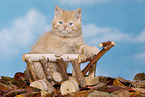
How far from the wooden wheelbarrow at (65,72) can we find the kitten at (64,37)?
0.27 meters

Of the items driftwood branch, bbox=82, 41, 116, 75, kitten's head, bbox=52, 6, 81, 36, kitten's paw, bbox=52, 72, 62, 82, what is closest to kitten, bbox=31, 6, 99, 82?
kitten's head, bbox=52, 6, 81, 36

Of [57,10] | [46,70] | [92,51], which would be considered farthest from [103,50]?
[57,10]

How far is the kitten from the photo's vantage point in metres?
3.87

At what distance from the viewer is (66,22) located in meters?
3.85

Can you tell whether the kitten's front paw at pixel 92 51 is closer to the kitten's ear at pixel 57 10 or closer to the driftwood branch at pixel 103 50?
the driftwood branch at pixel 103 50

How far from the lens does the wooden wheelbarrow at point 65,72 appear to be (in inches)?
121

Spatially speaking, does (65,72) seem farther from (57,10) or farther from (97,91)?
(57,10)

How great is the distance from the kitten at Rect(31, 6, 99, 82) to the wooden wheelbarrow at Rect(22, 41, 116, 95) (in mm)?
272

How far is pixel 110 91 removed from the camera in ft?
9.75

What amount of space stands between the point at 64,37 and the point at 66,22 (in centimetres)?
34

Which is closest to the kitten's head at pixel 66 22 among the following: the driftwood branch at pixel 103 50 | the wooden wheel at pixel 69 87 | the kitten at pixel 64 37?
the kitten at pixel 64 37

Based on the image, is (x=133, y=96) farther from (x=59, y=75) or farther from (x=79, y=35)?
(x=79, y=35)

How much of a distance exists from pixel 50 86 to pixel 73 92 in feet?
1.56

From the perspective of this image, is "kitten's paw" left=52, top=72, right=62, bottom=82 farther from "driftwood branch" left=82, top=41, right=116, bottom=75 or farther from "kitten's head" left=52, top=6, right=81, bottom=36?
"kitten's head" left=52, top=6, right=81, bottom=36
